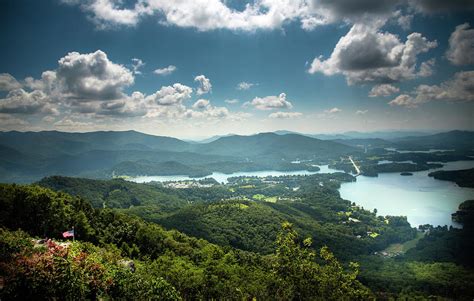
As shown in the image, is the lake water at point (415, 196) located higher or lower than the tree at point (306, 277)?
lower

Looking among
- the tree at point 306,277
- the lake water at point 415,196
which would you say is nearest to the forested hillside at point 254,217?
the lake water at point 415,196

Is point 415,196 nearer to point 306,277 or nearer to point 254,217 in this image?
point 254,217

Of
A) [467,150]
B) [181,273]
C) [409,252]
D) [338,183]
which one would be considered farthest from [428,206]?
[181,273]

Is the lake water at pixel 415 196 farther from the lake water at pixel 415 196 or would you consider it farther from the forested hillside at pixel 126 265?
the forested hillside at pixel 126 265

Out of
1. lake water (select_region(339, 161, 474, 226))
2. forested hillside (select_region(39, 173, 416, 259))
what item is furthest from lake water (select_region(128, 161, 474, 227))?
forested hillside (select_region(39, 173, 416, 259))

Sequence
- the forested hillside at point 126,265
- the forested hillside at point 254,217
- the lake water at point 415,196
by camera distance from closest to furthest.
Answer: the forested hillside at point 126,265
the forested hillside at point 254,217
the lake water at point 415,196

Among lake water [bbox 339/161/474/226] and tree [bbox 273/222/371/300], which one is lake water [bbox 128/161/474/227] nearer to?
lake water [bbox 339/161/474/226]

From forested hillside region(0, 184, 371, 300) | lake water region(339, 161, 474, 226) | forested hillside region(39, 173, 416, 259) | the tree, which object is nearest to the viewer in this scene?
forested hillside region(0, 184, 371, 300)

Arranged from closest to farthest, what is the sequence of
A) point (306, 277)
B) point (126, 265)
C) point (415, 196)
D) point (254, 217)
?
point (306, 277) < point (126, 265) < point (254, 217) < point (415, 196)

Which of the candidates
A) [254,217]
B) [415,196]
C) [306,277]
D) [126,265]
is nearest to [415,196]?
[415,196]
